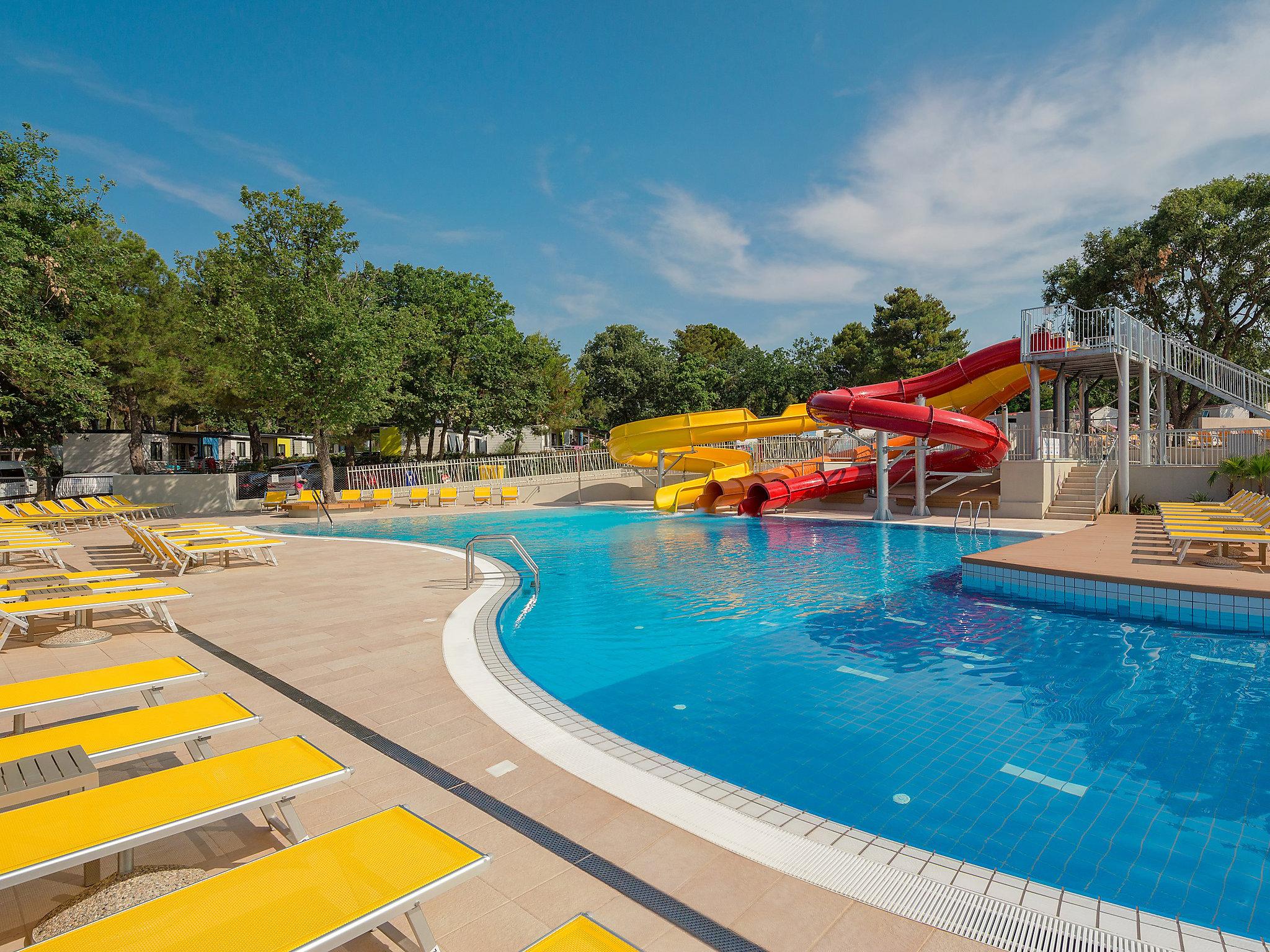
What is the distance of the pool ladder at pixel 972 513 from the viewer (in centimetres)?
1543

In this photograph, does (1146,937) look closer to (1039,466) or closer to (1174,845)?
(1174,845)

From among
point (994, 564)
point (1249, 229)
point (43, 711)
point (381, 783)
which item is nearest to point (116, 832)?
point (381, 783)

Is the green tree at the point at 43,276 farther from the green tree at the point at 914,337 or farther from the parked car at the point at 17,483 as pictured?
the green tree at the point at 914,337

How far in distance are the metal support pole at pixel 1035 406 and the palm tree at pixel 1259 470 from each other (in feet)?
13.3

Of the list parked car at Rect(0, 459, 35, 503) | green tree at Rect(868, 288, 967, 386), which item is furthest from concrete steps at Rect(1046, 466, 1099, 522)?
parked car at Rect(0, 459, 35, 503)

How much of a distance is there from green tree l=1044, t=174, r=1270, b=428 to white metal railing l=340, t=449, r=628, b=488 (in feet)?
65.2

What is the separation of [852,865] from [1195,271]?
→ 1218 inches

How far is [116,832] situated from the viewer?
248 centimetres

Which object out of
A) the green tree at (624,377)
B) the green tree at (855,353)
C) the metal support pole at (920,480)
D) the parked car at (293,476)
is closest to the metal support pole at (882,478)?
the metal support pole at (920,480)

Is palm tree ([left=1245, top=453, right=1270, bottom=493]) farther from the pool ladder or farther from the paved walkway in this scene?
the paved walkway

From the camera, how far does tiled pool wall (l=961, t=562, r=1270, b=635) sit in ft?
24.2

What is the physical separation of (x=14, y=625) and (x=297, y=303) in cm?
1912

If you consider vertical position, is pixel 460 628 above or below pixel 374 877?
below

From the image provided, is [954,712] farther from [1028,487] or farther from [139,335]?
[139,335]
